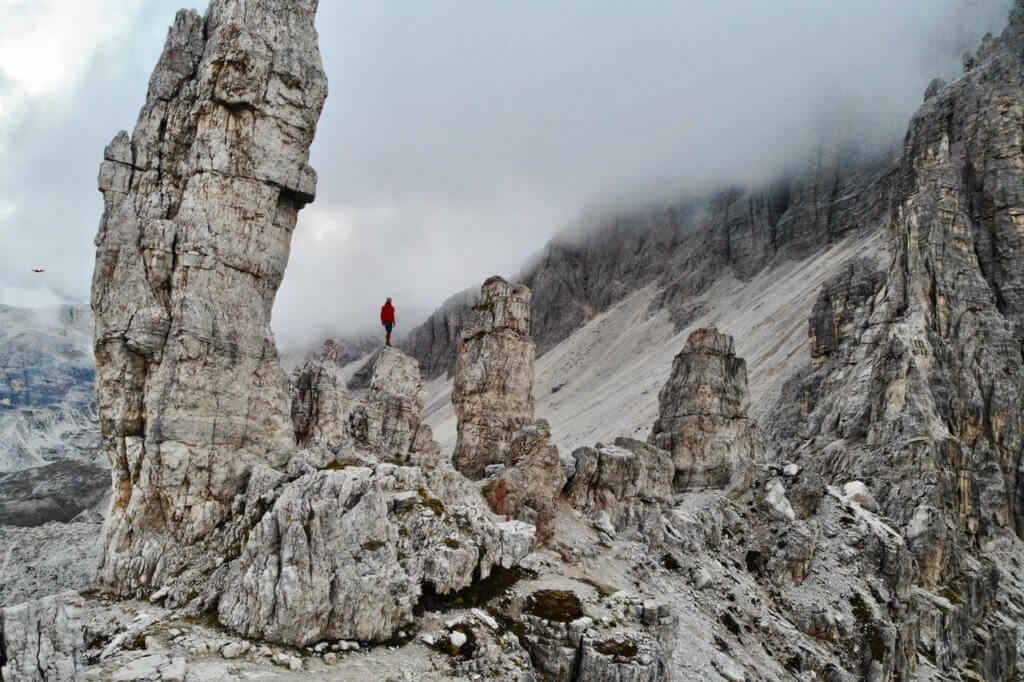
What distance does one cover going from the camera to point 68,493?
93.9m

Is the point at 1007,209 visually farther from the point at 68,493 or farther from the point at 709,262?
the point at 68,493

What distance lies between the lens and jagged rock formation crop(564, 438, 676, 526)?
35.2 metres

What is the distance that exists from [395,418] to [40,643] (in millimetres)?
17645

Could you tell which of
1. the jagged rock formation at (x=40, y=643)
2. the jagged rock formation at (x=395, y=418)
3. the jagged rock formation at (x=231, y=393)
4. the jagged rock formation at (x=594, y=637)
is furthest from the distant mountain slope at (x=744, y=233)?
the jagged rock formation at (x=40, y=643)

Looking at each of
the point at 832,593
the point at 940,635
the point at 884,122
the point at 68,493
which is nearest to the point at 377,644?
the point at 832,593

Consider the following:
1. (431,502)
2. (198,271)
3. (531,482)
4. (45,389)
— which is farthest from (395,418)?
(45,389)

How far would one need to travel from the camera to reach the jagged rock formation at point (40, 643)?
12.9 m

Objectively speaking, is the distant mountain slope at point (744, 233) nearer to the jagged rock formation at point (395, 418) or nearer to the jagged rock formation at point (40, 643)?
the jagged rock formation at point (395, 418)

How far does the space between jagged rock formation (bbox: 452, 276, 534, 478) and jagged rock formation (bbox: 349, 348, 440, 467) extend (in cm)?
584

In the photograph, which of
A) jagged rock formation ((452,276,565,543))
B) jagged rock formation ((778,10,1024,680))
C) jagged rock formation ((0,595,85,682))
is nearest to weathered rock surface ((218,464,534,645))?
jagged rock formation ((0,595,85,682))

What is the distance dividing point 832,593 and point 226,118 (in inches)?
1407

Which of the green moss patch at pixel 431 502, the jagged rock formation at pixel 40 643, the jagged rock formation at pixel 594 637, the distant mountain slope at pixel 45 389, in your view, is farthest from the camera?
the distant mountain slope at pixel 45 389

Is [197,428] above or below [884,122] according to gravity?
below

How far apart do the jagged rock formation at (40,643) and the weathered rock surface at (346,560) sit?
173 inches
